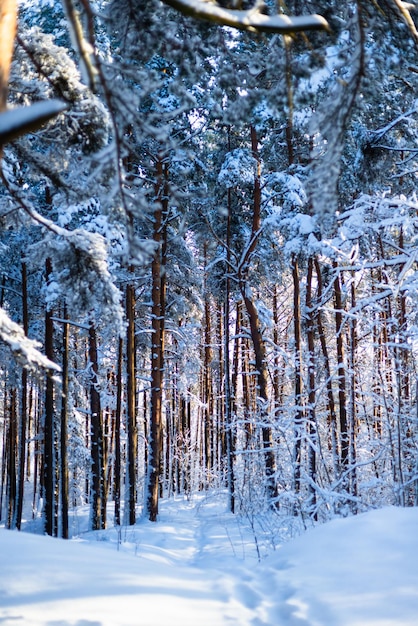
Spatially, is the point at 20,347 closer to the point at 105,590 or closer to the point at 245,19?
the point at 105,590

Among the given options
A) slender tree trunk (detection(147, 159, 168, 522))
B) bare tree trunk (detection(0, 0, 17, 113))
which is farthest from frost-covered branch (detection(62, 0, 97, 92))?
slender tree trunk (detection(147, 159, 168, 522))

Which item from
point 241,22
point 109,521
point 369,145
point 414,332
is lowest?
point 109,521

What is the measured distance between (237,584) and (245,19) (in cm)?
470

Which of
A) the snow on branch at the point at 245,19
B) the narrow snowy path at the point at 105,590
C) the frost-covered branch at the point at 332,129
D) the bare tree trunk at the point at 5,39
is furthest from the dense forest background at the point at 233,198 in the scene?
the narrow snowy path at the point at 105,590

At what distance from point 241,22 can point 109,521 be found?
19002 millimetres

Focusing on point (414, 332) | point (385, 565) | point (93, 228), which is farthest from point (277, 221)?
point (385, 565)

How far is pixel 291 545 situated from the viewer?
526cm

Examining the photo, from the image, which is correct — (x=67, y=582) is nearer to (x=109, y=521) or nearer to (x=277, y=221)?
(x=277, y=221)

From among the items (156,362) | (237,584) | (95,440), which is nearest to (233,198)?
(156,362)

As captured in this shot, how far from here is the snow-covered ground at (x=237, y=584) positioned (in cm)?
332

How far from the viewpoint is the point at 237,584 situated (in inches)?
180

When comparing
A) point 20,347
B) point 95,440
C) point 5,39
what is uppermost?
point 5,39

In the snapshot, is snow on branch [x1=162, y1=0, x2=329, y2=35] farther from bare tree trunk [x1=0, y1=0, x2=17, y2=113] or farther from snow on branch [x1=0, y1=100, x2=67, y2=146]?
snow on branch [x1=0, y1=100, x2=67, y2=146]

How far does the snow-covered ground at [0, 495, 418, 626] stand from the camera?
332 centimetres
